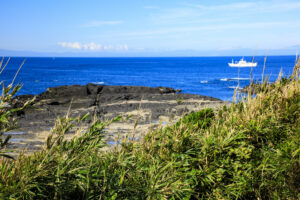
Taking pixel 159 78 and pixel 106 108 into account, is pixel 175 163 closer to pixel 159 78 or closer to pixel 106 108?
pixel 106 108

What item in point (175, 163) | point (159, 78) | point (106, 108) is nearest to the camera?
point (175, 163)

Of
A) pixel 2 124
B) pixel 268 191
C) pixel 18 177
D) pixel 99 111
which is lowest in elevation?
pixel 99 111

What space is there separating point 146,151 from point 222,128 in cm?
144

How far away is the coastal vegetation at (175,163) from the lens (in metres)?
2.52

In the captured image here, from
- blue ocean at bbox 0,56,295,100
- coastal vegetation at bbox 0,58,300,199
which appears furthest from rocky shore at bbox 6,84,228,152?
coastal vegetation at bbox 0,58,300,199

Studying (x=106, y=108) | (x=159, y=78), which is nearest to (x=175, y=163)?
(x=106, y=108)

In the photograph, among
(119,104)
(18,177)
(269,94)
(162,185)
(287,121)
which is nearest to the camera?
(18,177)

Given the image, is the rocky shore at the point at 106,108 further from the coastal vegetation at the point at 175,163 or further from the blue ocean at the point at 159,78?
the coastal vegetation at the point at 175,163

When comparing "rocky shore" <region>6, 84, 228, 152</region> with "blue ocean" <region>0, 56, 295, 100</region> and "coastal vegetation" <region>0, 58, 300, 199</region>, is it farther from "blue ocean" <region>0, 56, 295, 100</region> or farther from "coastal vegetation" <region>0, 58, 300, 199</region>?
"coastal vegetation" <region>0, 58, 300, 199</region>

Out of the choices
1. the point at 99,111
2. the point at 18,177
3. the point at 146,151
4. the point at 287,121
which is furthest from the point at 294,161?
the point at 99,111

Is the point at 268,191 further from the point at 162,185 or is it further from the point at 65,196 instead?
the point at 65,196

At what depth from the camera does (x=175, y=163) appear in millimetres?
3660

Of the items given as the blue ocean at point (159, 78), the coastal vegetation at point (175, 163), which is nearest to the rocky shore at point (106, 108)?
the blue ocean at point (159, 78)

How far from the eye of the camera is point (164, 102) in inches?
808
